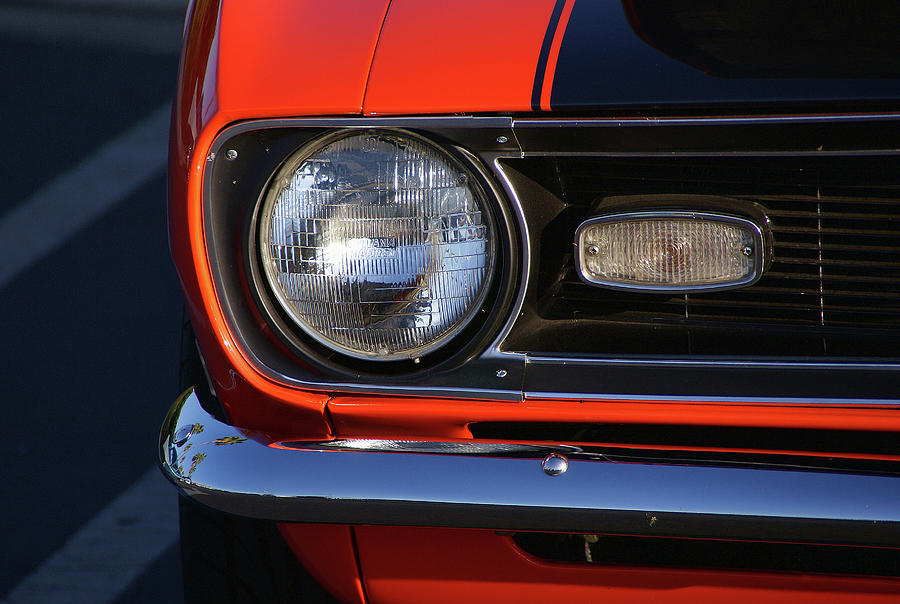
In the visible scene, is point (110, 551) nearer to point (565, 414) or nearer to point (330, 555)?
point (330, 555)

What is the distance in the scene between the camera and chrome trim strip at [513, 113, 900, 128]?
1.15 metres

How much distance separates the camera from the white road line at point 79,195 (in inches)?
144

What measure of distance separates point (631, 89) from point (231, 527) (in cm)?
91

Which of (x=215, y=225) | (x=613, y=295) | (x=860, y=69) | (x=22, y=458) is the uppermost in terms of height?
(x=860, y=69)

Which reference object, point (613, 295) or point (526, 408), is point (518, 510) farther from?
point (613, 295)

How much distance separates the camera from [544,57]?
4.05 feet

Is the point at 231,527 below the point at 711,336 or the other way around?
below

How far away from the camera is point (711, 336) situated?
52.6 inches

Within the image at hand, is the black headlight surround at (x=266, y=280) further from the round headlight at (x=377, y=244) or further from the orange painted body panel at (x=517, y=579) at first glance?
the orange painted body panel at (x=517, y=579)

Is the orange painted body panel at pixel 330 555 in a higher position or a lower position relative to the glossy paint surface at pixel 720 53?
lower

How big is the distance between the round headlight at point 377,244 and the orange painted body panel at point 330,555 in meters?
0.28

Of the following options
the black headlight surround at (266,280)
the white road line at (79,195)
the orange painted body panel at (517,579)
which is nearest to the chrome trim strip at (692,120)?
the black headlight surround at (266,280)

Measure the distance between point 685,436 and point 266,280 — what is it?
1.91 feet

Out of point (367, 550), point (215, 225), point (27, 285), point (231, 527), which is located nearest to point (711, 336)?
point (367, 550)
